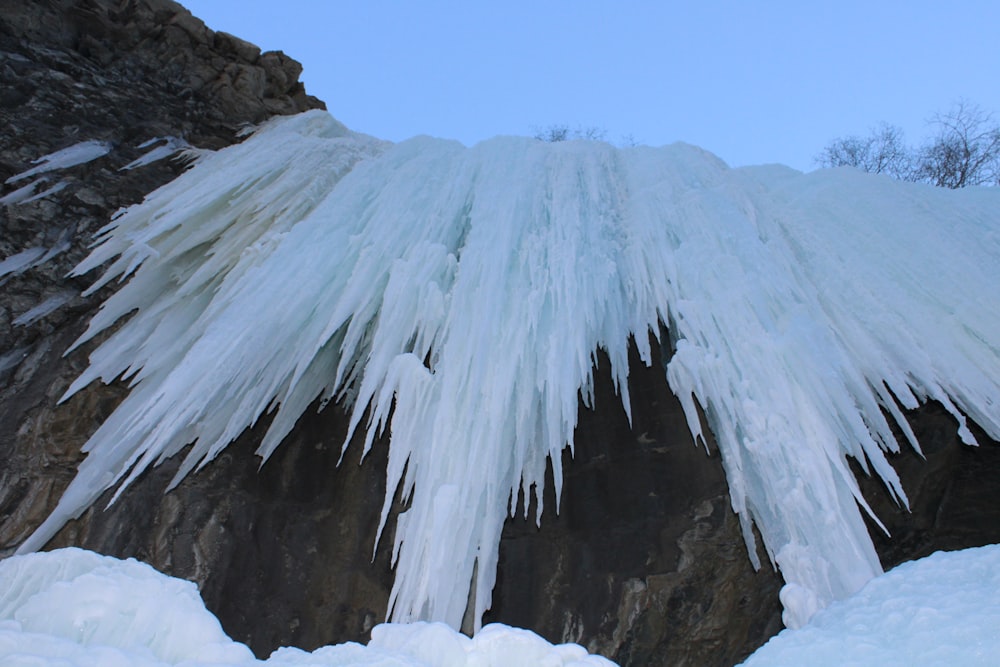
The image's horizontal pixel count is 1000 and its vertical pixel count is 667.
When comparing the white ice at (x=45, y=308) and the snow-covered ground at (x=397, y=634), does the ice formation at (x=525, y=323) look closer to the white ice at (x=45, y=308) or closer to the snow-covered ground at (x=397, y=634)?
the white ice at (x=45, y=308)

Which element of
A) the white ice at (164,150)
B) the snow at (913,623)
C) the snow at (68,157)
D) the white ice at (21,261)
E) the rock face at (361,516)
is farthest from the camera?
the white ice at (164,150)

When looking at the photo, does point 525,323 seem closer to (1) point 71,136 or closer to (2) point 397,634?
(2) point 397,634

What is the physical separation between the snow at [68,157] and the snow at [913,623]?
5290mm

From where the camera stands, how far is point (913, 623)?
2.35 m

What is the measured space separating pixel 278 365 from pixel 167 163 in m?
2.51

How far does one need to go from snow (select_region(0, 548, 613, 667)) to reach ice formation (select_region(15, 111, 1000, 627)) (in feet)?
3.19

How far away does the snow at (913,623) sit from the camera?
2.16 meters

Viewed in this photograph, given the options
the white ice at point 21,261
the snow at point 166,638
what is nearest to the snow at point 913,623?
the snow at point 166,638

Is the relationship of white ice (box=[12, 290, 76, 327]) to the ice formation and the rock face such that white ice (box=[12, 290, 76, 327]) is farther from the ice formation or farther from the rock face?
the ice formation

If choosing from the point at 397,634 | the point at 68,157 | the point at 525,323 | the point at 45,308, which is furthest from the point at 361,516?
the point at 68,157

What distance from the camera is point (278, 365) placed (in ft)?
14.4

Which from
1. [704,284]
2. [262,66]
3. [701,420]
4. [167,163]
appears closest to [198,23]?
[262,66]

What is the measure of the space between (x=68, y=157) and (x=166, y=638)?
423 centimetres

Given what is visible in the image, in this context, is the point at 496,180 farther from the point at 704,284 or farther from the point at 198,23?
the point at 198,23
